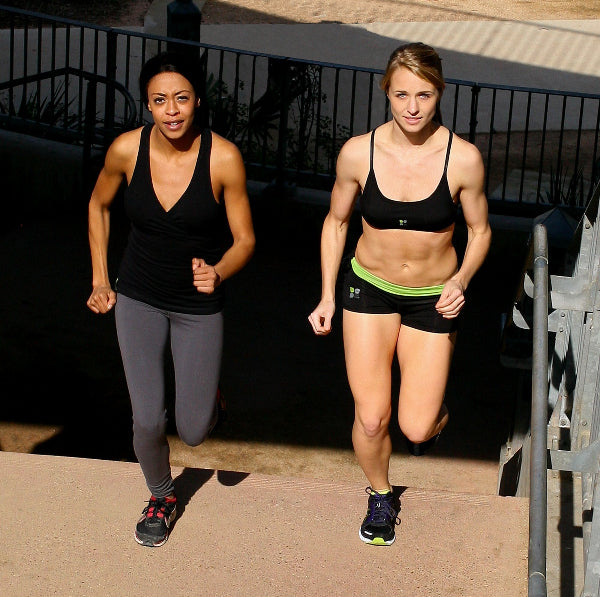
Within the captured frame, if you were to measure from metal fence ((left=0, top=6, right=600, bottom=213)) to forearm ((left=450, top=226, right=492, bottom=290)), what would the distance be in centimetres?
491

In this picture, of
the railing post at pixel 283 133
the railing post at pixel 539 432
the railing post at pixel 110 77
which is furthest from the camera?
the railing post at pixel 110 77

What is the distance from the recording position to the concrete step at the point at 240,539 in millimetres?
4398

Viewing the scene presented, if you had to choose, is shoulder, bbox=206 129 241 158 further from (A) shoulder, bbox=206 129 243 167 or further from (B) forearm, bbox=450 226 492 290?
(B) forearm, bbox=450 226 492 290

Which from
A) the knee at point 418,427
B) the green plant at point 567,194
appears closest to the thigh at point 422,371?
the knee at point 418,427

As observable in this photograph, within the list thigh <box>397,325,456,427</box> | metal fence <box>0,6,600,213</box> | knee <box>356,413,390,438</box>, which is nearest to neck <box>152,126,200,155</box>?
thigh <box>397,325,456,427</box>

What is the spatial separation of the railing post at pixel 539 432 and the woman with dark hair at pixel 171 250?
113cm

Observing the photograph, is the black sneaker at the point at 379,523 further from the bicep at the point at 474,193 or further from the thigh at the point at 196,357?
the bicep at the point at 474,193

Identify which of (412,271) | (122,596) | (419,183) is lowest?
(122,596)

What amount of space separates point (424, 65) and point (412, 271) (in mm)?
781

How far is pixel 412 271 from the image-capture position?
443 centimetres

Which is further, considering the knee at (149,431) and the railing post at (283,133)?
the railing post at (283,133)

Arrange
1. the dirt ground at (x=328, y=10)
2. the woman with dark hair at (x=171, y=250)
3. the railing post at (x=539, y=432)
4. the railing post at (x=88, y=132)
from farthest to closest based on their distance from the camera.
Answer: the dirt ground at (x=328, y=10) → the railing post at (x=88, y=132) → the woman with dark hair at (x=171, y=250) → the railing post at (x=539, y=432)

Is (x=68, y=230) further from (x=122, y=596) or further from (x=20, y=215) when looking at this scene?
(x=122, y=596)

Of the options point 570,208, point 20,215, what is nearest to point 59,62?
point 20,215
